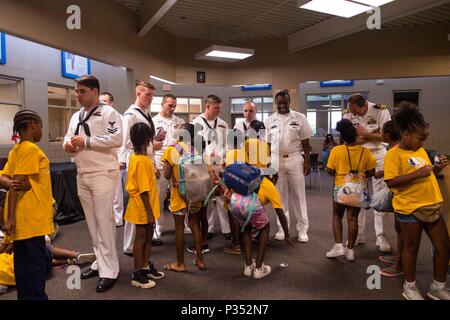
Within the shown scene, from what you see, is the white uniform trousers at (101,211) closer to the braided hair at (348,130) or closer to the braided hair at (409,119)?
the braided hair at (348,130)

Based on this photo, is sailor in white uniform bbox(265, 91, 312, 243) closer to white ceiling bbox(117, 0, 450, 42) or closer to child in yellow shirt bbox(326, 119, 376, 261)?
child in yellow shirt bbox(326, 119, 376, 261)

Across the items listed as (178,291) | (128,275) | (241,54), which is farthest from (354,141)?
(241,54)

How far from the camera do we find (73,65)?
924cm

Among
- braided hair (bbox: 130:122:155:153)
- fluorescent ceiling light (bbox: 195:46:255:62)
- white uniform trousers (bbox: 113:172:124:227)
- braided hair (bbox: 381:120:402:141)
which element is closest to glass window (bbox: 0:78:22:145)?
fluorescent ceiling light (bbox: 195:46:255:62)

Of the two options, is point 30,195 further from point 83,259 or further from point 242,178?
point 242,178

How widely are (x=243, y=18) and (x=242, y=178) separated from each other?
650cm

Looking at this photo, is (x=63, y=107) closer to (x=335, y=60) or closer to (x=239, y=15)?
(x=239, y=15)

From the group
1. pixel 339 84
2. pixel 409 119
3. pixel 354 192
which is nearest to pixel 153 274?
pixel 354 192

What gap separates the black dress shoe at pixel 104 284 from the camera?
8.80 ft

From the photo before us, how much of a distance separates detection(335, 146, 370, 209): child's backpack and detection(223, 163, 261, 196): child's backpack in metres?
0.91

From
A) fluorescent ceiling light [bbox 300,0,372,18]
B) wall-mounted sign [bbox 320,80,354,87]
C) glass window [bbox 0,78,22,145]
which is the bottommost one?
glass window [bbox 0,78,22,145]

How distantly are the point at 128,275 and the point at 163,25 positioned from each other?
7307 millimetres

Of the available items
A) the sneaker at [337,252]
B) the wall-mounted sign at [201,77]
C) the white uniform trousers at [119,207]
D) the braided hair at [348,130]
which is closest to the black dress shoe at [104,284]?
the white uniform trousers at [119,207]

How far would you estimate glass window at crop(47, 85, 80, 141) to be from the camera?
347 inches
